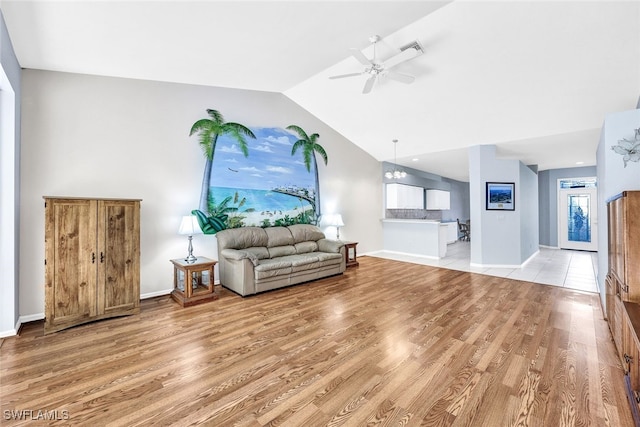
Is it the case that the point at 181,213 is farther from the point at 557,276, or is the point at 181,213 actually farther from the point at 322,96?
the point at 557,276

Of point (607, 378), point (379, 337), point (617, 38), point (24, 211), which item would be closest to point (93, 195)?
point (24, 211)

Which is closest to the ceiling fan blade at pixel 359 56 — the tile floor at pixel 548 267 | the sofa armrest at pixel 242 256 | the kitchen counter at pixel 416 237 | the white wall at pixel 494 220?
the sofa armrest at pixel 242 256

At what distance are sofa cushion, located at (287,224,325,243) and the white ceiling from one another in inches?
98.1

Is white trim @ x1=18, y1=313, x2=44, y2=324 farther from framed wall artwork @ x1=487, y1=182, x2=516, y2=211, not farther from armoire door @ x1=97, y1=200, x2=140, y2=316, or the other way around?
framed wall artwork @ x1=487, y1=182, x2=516, y2=211

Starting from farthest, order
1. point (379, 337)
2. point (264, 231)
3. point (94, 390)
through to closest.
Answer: point (264, 231)
point (379, 337)
point (94, 390)

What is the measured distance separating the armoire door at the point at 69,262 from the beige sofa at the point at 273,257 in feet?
5.24

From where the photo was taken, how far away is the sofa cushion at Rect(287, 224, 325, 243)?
203 inches

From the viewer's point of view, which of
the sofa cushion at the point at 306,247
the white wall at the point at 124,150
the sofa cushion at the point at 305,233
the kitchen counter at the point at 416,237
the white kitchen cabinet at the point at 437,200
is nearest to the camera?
the white wall at the point at 124,150

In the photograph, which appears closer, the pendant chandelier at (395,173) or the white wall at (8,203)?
the white wall at (8,203)

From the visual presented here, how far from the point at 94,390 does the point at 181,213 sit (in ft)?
8.55

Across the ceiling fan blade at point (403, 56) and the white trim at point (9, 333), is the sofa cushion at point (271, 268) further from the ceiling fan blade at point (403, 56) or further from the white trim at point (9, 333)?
the ceiling fan blade at point (403, 56)

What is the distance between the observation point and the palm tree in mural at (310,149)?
5.47m

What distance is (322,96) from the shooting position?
5.06 meters

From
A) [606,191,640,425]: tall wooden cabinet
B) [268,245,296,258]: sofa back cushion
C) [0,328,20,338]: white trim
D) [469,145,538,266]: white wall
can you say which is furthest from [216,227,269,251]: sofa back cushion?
[469,145,538,266]: white wall
